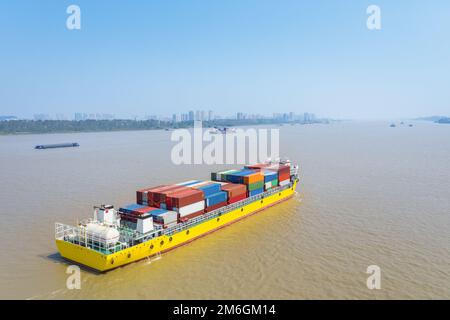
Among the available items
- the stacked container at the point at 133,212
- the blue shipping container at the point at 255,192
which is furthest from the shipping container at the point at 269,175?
the stacked container at the point at 133,212

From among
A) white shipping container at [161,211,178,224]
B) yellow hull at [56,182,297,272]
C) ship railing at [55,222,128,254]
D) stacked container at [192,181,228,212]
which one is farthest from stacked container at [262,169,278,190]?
ship railing at [55,222,128,254]

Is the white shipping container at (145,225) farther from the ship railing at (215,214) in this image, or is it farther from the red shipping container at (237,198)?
the red shipping container at (237,198)

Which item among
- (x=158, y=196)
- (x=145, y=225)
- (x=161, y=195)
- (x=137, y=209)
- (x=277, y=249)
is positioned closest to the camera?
(x=145, y=225)

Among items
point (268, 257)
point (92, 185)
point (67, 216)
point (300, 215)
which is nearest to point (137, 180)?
point (92, 185)

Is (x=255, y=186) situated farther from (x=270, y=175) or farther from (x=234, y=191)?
(x=234, y=191)

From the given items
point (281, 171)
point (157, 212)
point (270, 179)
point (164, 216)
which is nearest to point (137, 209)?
point (157, 212)

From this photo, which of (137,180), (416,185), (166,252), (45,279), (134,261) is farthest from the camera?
(137,180)

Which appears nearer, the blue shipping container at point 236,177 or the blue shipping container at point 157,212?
the blue shipping container at point 157,212
